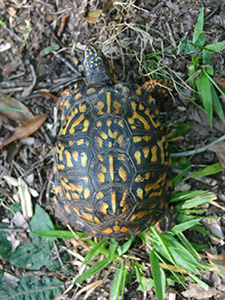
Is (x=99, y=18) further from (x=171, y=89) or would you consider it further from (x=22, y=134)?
(x=22, y=134)

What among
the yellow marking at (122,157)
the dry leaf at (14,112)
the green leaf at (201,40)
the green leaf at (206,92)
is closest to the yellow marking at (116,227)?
the yellow marking at (122,157)

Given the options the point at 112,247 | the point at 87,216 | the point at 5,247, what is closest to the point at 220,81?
the point at 87,216

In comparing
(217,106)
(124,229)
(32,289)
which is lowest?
(32,289)

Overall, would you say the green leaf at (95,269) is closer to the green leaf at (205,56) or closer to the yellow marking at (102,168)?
the yellow marking at (102,168)

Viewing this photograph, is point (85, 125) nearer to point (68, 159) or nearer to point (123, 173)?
point (68, 159)

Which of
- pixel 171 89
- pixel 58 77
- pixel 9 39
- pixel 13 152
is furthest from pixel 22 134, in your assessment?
pixel 171 89

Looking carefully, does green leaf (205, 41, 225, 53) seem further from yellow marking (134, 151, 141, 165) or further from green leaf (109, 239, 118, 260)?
green leaf (109, 239, 118, 260)
